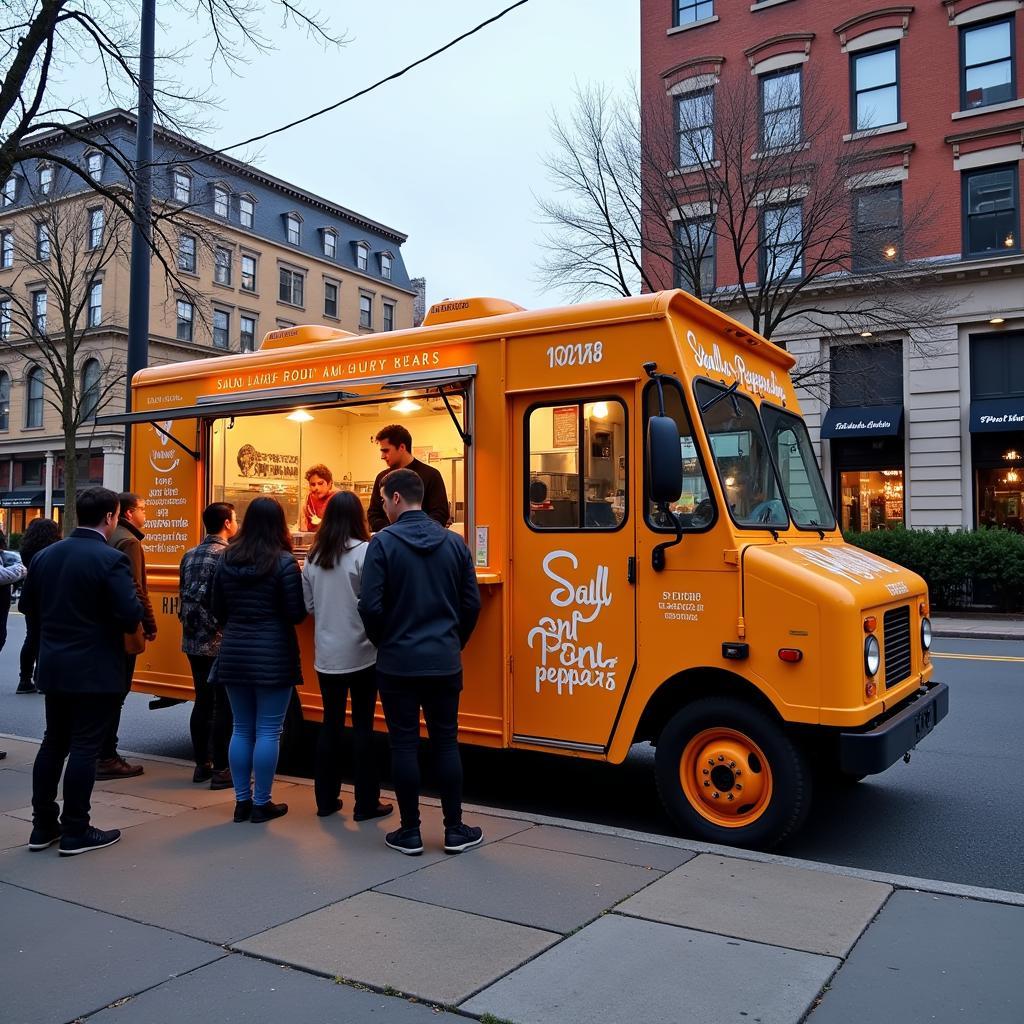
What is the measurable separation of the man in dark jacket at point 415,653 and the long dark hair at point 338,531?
0.55 m

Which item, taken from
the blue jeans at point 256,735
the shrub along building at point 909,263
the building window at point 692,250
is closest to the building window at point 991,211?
the shrub along building at point 909,263

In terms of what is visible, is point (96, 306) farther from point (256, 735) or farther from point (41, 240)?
point (256, 735)

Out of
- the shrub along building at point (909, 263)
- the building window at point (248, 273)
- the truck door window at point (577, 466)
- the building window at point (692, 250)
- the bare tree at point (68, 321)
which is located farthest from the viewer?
the building window at point (248, 273)

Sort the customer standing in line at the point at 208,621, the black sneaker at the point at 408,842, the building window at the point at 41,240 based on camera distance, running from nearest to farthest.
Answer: the black sneaker at the point at 408,842 < the customer standing in line at the point at 208,621 < the building window at the point at 41,240

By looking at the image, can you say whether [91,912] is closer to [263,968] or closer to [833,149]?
[263,968]

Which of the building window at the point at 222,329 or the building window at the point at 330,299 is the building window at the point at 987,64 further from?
the building window at the point at 330,299

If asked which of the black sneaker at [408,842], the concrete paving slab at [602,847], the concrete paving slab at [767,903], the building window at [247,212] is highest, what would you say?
the building window at [247,212]

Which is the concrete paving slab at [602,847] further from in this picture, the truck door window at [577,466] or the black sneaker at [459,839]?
the truck door window at [577,466]

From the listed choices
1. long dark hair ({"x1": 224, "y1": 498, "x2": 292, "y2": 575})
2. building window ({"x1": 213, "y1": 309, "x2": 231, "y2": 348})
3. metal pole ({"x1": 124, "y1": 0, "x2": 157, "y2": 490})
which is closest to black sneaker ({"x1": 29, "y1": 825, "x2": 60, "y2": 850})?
A: long dark hair ({"x1": 224, "y1": 498, "x2": 292, "y2": 575})

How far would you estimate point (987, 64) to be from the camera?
958 inches

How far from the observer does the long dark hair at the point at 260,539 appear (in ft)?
18.7

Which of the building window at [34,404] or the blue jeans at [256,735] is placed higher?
the building window at [34,404]

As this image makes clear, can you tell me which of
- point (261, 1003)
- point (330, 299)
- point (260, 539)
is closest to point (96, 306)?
point (330, 299)

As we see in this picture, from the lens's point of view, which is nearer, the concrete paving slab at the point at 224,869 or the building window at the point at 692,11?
the concrete paving slab at the point at 224,869
